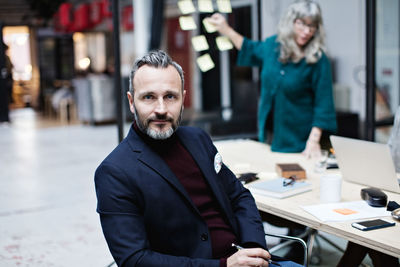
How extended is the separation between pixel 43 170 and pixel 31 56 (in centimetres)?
1141

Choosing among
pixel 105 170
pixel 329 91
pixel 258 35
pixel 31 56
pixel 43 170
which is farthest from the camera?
pixel 31 56

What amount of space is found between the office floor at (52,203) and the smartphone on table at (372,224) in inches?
55.6

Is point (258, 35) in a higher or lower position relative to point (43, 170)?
higher

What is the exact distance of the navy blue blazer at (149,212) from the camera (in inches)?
62.3

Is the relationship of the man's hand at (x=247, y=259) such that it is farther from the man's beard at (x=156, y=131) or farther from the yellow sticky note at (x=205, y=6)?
the yellow sticky note at (x=205, y=6)

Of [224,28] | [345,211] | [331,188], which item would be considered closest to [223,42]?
[224,28]

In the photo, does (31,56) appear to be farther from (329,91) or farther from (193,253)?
(193,253)

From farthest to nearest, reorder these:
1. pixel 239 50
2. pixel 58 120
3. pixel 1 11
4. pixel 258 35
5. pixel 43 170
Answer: pixel 1 11 < pixel 58 120 < pixel 43 170 < pixel 258 35 < pixel 239 50

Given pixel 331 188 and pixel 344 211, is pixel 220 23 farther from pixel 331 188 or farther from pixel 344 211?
pixel 344 211

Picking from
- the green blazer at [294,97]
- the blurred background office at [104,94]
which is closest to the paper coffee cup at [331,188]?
the green blazer at [294,97]

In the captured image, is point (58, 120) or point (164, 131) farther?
point (58, 120)

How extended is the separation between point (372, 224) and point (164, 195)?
799mm

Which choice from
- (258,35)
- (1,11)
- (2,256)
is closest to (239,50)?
(258,35)

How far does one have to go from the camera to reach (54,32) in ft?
51.7
